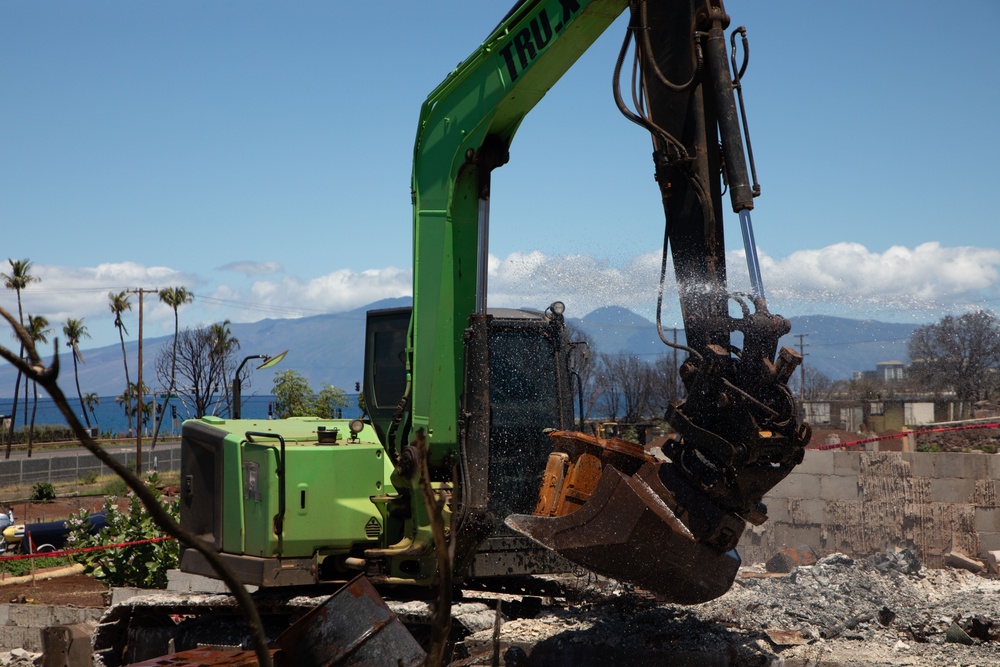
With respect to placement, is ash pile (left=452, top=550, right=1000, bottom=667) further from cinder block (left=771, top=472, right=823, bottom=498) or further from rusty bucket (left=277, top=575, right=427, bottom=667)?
cinder block (left=771, top=472, right=823, bottom=498)

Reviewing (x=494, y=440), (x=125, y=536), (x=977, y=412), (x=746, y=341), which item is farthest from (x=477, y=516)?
(x=977, y=412)

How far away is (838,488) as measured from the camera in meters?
14.7

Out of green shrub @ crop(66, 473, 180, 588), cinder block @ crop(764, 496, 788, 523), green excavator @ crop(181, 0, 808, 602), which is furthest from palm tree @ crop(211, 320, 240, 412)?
green excavator @ crop(181, 0, 808, 602)

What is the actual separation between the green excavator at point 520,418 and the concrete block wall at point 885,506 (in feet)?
23.9

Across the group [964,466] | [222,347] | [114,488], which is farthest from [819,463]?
[222,347]

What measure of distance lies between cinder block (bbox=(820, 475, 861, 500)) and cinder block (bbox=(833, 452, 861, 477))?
0.07m

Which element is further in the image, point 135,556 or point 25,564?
point 25,564

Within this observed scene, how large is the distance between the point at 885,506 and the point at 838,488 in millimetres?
686

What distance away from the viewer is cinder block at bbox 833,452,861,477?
14547mm

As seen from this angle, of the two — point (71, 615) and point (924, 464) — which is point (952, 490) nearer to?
point (924, 464)

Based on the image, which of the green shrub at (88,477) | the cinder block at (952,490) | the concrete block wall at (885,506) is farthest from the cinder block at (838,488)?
the green shrub at (88,477)

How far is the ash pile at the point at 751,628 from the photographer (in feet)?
22.3

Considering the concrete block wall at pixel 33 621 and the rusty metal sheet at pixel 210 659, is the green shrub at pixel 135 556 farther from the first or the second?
the rusty metal sheet at pixel 210 659

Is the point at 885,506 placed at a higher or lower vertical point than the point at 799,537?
higher
